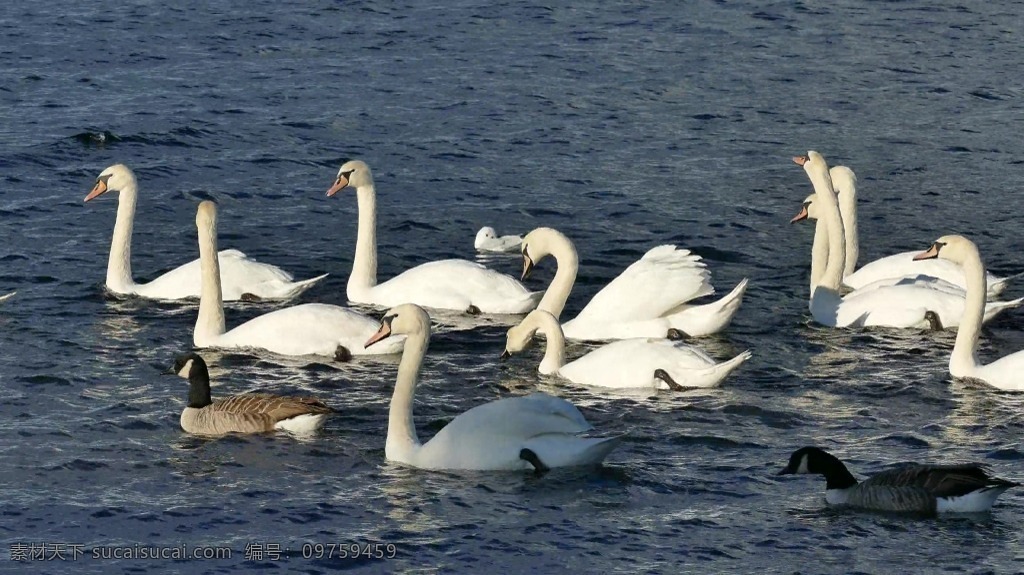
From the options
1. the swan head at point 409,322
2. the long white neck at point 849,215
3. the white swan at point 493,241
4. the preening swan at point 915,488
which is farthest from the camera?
the white swan at point 493,241

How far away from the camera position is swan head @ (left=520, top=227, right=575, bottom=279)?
1758cm

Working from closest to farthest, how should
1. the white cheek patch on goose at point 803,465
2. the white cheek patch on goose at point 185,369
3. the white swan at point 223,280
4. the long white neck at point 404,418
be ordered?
1. the white cheek patch on goose at point 803,465
2. the long white neck at point 404,418
3. the white cheek patch on goose at point 185,369
4. the white swan at point 223,280

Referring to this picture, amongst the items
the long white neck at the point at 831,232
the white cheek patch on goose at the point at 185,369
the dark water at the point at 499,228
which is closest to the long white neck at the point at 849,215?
the long white neck at the point at 831,232

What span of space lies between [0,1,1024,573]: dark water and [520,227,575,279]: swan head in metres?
1.04

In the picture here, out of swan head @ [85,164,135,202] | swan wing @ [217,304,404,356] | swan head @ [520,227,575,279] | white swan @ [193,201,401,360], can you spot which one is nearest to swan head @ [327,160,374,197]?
swan head @ [520,227,575,279]

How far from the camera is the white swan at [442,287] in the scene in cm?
1764

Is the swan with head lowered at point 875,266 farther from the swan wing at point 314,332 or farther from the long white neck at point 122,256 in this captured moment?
the long white neck at point 122,256

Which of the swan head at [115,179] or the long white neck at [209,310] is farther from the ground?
the swan head at [115,179]

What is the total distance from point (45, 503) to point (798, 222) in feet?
38.2

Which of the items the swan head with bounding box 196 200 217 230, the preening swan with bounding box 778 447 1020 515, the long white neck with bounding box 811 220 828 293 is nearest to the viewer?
the preening swan with bounding box 778 447 1020 515

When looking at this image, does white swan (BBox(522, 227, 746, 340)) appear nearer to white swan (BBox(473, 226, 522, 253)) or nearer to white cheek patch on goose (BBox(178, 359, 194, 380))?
white swan (BBox(473, 226, 522, 253))

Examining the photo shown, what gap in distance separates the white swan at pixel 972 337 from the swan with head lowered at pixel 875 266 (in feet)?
5.38

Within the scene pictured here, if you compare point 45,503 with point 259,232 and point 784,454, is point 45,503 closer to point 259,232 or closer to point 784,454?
point 784,454

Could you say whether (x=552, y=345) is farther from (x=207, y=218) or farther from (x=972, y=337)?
(x=972, y=337)
